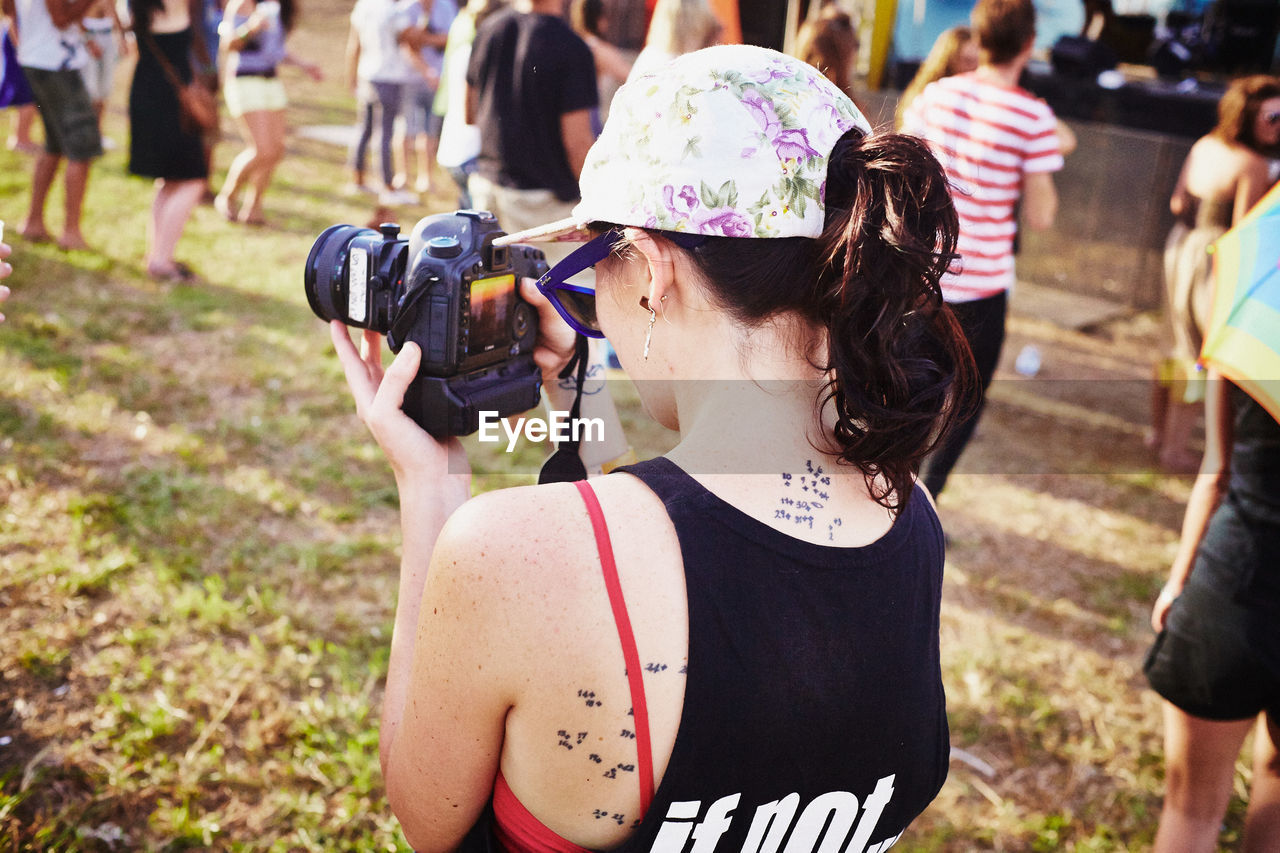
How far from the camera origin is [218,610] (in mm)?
2951

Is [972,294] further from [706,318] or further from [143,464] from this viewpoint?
[143,464]

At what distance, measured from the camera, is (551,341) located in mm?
1688

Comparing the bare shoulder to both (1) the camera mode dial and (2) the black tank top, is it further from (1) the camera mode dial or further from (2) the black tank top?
(1) the camera mode dial

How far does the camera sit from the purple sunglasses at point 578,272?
1.04m

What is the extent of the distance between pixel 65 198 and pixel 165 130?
0.90 metres

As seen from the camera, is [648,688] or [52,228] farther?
[52,228]

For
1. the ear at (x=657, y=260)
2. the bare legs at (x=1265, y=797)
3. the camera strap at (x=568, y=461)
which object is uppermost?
the ear at (x=657, y=260)

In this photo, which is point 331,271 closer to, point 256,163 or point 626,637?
point 626,637

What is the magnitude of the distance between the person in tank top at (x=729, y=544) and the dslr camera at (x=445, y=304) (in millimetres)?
403

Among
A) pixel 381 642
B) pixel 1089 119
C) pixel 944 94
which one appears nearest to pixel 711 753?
pixel 381 642

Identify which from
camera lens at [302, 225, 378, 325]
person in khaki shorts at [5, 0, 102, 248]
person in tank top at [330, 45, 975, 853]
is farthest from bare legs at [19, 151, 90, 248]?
person in tank top at [330, 45, 975, 853]

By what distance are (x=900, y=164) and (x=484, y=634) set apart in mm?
622

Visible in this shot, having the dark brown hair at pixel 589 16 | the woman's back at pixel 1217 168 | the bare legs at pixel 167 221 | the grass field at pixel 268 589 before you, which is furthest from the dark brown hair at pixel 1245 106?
the bare legs at pixel 167 221

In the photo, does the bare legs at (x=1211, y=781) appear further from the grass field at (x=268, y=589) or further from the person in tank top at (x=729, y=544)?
the person in tank top at (x=729, y=544)
